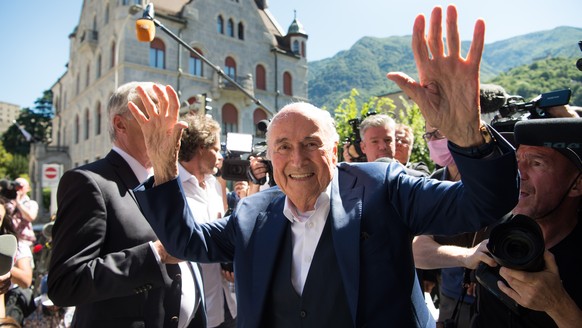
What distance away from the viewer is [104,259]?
214 cm

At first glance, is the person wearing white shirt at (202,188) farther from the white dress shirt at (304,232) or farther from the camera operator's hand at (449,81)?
the camera operator's hand at (449,81)

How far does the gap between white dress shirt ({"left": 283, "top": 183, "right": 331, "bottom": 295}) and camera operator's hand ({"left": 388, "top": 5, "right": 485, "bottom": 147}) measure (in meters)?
0.69

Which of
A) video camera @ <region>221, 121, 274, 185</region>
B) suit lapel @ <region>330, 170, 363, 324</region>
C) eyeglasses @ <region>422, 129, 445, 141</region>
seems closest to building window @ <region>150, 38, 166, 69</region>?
video camera @ <region>221, 121, 274, 185</region>

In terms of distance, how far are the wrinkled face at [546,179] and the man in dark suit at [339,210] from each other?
0.67 meters

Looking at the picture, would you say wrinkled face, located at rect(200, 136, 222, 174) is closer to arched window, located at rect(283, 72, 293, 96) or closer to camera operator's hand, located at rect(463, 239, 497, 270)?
camera operator's hand, located at rect(463, 239, 497, 270)

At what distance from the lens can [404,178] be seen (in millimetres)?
1795

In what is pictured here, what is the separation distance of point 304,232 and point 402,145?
10.8 ft

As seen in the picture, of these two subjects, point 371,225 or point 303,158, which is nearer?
point 371,225

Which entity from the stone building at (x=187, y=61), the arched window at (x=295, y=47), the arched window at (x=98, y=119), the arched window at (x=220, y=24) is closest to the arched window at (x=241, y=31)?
the stone building at (x=187, y=61)

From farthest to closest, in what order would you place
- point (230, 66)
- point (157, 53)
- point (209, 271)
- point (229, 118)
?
1. point (230, 66)
2. point (229, 118)
3. point (157, 53)
4. point (209, 271)

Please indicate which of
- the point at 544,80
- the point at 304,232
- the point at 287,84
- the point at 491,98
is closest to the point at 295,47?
the point at 287,84

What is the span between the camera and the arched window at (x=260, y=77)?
32.9 m

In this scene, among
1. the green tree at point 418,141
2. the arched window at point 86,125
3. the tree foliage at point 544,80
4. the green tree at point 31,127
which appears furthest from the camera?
the green tree at point 31,127

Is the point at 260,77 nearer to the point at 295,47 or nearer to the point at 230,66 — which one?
the point at 230,66
